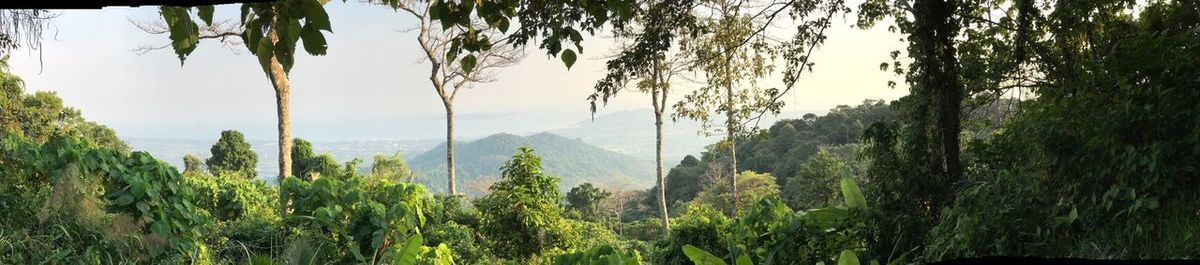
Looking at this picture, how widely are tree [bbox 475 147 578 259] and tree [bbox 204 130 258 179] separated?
12.7 metres

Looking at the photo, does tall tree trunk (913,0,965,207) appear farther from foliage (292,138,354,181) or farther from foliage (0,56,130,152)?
foliage (292,138,354,181)

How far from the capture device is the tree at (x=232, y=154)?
1909 cm

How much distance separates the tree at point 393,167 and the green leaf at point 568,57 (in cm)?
1626

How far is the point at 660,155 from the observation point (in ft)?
43.3

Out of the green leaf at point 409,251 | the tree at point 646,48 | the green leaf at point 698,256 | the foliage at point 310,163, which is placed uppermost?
the tree at point 646,48

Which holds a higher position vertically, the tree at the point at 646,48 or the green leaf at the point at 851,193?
the tree at the point at 646,48

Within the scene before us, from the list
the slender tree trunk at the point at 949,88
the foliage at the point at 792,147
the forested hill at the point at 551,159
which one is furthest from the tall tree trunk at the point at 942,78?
the forested hill at the point at 551,159

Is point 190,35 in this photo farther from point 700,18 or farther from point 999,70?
point 700,18

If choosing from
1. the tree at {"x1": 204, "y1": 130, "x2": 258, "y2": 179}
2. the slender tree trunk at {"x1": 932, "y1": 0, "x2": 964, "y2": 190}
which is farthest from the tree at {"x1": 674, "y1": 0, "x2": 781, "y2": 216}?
the tree at {"x1": 204, "y1": 130, "x2": 258, "y2": 179}

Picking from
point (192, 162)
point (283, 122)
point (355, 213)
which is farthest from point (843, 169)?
point (192, 162)

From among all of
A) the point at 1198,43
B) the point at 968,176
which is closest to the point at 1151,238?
the point at 1198,43

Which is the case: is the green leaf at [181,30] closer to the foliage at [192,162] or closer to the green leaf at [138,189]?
the green leaf at [138,189]

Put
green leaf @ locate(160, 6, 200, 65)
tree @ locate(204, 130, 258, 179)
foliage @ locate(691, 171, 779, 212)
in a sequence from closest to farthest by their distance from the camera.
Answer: green leaf @ locate(160, 6, 200, 65)
foliage @ locate(691, 171, 779, 212)
tree @ locate(204, 130, 258, 179)

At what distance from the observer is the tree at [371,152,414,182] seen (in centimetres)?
1742
